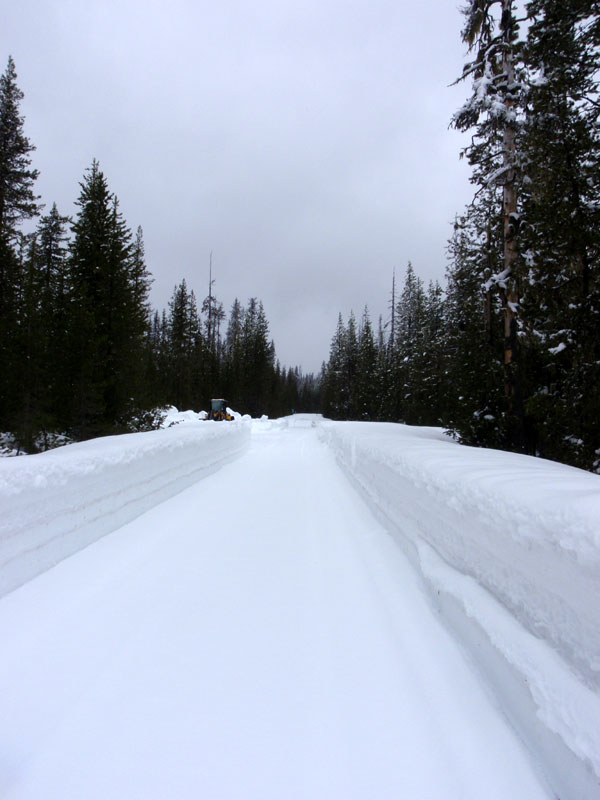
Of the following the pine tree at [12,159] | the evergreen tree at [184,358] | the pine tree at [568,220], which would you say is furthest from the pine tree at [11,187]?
the evergreen tree at [184,358]

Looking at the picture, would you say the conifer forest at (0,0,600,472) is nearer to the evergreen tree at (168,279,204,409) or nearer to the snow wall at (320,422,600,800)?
the snow wall at (320,422,600,800)

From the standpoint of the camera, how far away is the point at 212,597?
304cm

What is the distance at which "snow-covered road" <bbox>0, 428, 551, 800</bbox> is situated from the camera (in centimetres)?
159

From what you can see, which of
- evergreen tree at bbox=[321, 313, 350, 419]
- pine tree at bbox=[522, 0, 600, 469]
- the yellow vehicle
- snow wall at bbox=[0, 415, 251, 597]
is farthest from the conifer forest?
evergreen tree at bbox=[321, 313, 350, 419]

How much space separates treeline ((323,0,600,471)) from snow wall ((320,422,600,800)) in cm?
481

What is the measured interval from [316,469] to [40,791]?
849cm

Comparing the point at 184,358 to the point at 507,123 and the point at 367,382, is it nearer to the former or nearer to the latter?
the point at 367,382

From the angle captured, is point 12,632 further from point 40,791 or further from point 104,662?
point 40,791

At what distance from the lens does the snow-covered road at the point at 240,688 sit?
1587mm

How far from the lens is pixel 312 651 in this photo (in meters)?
2.39

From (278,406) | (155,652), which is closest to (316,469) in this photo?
(155,652)

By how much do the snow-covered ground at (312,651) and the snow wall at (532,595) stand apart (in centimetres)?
1

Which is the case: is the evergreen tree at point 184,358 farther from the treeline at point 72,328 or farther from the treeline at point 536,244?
the treeline at point 536,244

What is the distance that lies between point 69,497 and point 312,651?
9.11 feet
